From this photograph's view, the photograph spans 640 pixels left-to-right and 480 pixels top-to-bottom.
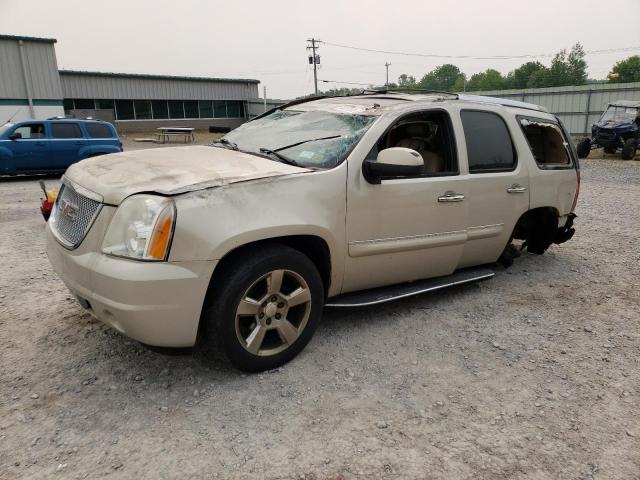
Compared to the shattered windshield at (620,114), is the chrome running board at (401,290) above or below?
below

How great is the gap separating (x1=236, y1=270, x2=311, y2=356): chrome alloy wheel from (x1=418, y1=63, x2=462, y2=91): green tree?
119219 mm

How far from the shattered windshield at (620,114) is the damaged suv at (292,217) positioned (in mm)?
16153

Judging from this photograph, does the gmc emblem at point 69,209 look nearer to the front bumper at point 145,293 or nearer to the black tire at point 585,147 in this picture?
the front bumper at point 145,293

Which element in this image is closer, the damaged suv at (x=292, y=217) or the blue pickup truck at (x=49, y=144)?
the damaged suv at (x=292, y=217)

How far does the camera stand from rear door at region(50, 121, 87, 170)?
13148mm

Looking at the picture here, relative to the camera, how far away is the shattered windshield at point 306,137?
3.38 m

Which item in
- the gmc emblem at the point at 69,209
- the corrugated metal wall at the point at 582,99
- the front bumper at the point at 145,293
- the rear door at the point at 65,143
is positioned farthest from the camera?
the corrugated metal wall at the point at 582,99

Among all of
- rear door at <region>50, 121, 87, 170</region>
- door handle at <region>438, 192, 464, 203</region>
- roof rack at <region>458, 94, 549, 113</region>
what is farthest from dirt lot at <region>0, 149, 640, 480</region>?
rear door at <region>50, 121, 87, 170</region>

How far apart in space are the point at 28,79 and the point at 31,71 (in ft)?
1.62

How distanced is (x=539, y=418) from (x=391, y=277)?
143cm

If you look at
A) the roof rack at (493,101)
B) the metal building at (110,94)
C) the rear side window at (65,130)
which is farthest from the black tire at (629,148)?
the metal building at (110,94)

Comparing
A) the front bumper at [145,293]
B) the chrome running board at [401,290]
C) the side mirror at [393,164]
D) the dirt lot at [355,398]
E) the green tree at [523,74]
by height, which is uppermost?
the green tree at [523,74]

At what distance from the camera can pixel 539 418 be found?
8.82 feet

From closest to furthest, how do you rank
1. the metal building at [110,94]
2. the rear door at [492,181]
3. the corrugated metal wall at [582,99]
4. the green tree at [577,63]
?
the rear door at [492,181]
the corrugated metal wall at [582,99]
the metal building at [110,94]
the green tree at [577,63]
